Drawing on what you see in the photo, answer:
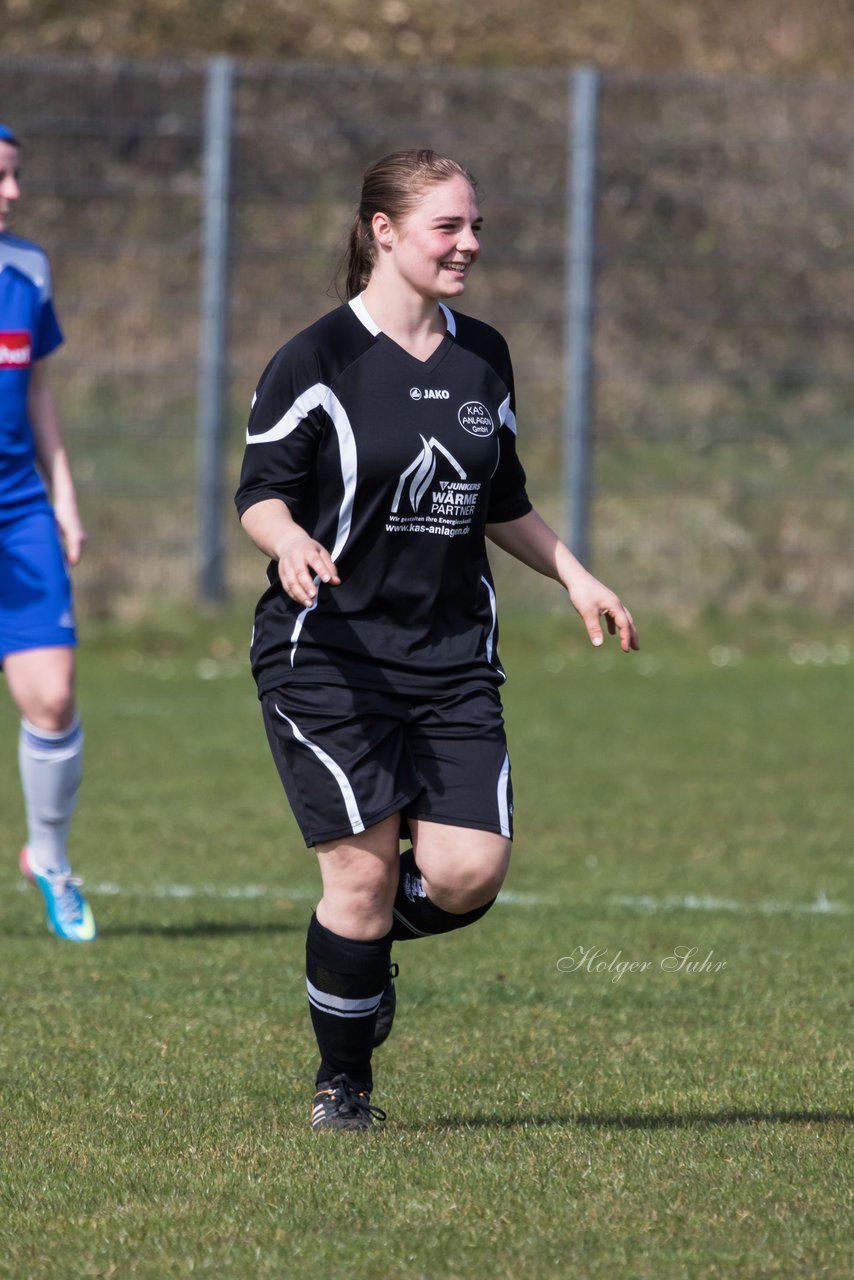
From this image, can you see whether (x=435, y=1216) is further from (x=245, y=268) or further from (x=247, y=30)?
(x=247, y=30)

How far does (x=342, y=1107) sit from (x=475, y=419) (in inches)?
56.4

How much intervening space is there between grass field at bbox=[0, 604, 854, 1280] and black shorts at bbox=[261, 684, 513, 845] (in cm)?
64

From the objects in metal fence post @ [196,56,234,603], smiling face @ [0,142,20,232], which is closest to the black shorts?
smiling face @ [0,142,20,232]

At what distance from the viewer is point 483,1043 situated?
5133mm

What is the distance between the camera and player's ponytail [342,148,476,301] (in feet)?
14.2

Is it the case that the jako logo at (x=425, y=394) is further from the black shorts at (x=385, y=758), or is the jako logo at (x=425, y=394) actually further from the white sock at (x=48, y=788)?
the white sock at (x=48, y=788)

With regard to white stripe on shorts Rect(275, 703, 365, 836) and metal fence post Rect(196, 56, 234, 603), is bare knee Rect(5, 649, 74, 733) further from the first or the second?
metal fence post Rect(196, 56, 234, 603)

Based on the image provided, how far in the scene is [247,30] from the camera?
20.2m

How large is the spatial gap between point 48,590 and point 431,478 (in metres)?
2.37

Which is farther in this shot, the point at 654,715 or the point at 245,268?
the point at 245,268

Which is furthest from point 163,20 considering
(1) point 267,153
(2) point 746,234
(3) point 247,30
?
(2) point 746,234

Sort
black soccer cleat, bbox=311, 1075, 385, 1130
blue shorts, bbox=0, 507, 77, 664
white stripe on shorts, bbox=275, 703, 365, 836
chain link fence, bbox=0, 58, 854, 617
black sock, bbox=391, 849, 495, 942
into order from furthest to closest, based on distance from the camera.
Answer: chain link fence, bbox=0, 58, 854, 617
blue shorts, bbox=0, 507, 77, 664
black sock, bbox=391, 849, 495, 942
black soccer cleat, bbox=311, 1075, 385, 1130
white stripe on shorts, bbox=275, 703, 365, 836

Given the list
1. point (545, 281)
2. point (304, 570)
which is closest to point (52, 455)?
point (304, 570)

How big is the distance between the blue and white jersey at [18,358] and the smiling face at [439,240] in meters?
2.39
